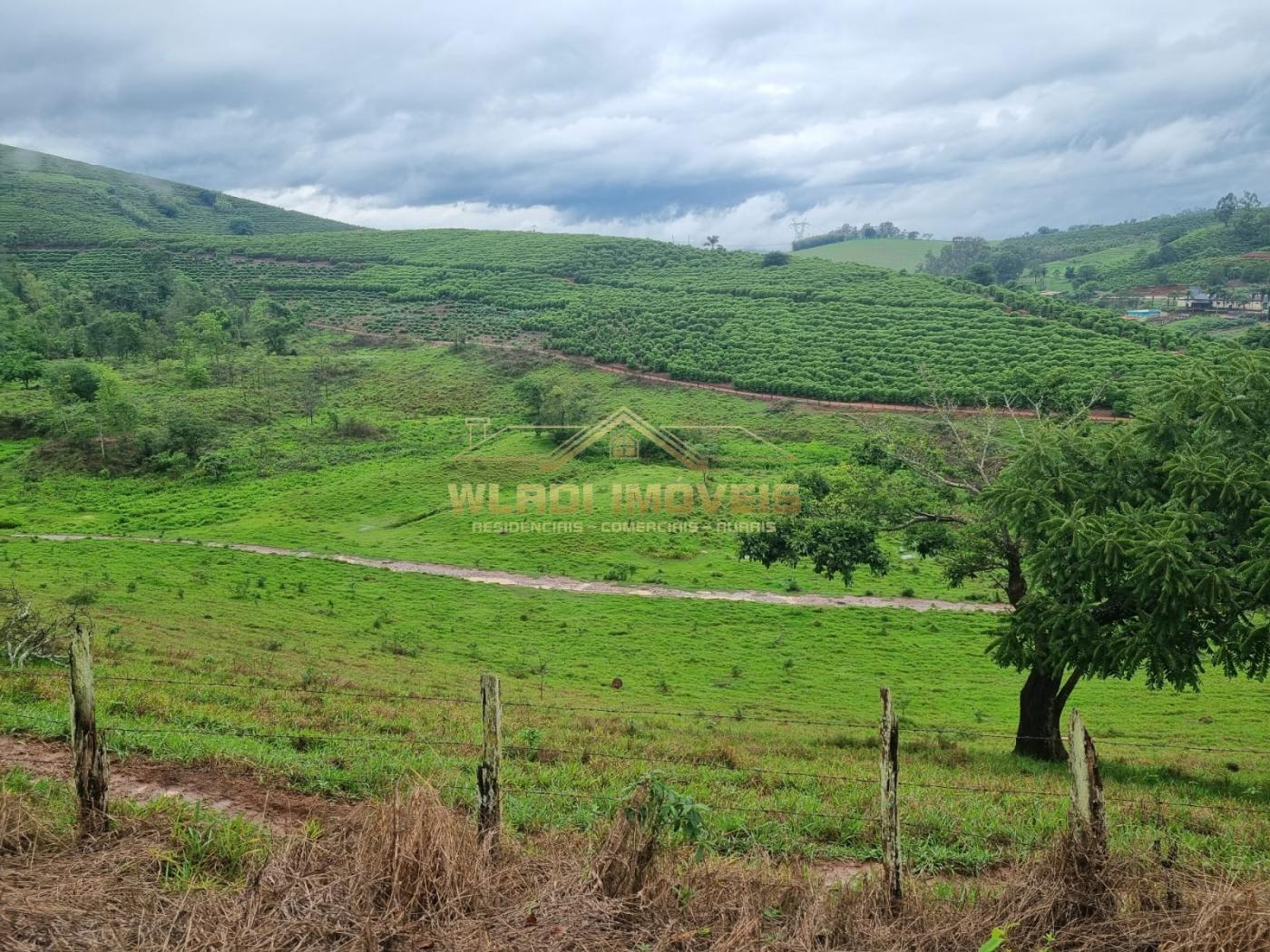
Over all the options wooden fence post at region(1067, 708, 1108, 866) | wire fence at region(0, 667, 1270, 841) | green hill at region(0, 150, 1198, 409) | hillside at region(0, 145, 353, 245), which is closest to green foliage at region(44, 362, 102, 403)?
green hill at region(0, 150, 1198, 409)

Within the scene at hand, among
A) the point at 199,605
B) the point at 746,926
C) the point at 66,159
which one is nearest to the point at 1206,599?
the point at 746,926

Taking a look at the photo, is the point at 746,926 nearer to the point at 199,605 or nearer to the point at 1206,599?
the point at 1206,599

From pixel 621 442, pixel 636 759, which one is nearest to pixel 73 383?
pixel 621 442

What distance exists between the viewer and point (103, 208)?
505 feet

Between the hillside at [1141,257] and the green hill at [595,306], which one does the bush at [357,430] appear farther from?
the hillside at [1141,257]

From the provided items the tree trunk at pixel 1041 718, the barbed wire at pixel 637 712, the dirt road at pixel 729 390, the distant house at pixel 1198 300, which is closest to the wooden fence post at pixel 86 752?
the barbed wire at pixel 637 712

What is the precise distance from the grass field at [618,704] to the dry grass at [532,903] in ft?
4.27

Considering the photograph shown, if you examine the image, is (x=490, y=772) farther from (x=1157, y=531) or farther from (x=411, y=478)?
(x=411, y=478)

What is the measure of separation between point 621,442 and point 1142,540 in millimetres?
43423

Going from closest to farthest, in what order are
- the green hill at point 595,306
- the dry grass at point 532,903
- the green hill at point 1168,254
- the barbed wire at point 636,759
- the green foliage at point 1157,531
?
the dry grass at point 532,903, the barbed wire at point 636,759, the green foliage at point 1157,531, the green hill at point 595,306, the green hill at point 1168,254

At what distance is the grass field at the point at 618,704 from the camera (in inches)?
371

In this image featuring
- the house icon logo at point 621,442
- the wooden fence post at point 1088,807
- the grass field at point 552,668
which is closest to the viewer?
the wooden fence post at point 1088,807

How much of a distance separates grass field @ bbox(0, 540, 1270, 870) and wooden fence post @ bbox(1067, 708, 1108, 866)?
1.28 metres

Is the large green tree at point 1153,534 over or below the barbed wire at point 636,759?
over
